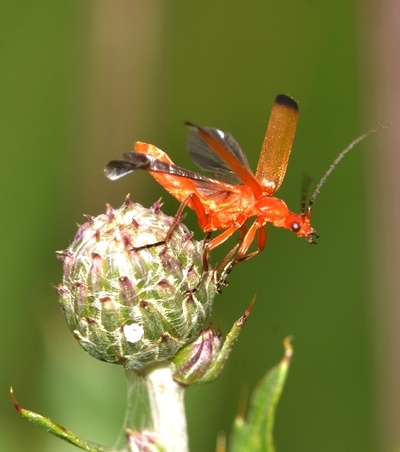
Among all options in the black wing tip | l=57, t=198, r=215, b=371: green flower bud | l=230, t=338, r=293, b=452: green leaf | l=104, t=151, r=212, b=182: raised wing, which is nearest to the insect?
the black wing tip

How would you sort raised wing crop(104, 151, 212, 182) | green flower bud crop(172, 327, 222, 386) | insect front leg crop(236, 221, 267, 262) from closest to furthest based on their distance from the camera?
green flower bud crop(172, 327, 222, 386) → raised wing crop(104, 151, 212, 182) → insect front leg crop(236, 221, 267, 262)

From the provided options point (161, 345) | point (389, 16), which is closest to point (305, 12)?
point (389, 16)

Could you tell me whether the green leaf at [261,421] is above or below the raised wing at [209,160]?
below

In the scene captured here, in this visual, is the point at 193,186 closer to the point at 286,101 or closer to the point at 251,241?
the point at 251,241

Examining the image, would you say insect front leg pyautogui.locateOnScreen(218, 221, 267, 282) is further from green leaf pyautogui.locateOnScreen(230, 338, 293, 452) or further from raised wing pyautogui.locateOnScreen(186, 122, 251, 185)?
green leaf pyautogui.locateOnScreen(230, 338, 293, 452)

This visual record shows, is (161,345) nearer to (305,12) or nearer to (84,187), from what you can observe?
(84,187)

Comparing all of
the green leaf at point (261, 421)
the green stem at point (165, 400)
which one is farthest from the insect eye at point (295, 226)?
the green leaf at point (261, 421)

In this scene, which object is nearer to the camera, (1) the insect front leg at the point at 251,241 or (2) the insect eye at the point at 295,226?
(1) the insect front leg at the point at 251,241

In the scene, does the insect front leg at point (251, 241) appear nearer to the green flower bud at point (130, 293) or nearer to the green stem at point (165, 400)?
the green flower bud at point (130, 293)
